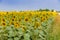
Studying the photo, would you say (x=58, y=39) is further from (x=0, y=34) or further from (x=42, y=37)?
(x=0, y=34)

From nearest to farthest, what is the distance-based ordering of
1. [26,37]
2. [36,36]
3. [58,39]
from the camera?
[26,37]
[36,36]
[58,39]

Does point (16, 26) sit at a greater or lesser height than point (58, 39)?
greater

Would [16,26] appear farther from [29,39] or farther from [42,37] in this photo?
[42,37]

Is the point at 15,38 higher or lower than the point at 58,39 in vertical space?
higher

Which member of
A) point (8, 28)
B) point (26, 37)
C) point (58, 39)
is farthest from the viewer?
point (58, 39)

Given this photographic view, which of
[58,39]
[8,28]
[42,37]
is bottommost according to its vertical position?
[58,39]

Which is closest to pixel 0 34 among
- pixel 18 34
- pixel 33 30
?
pixel 18 34

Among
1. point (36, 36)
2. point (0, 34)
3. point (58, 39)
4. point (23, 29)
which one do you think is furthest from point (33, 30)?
point (58, 39)

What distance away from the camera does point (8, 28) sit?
7.25 m

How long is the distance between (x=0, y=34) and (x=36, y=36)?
129cm

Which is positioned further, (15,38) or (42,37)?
(42,37)

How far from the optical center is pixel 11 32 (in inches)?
276

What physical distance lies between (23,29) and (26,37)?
0.46 m

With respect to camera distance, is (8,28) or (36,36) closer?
(8,28)
